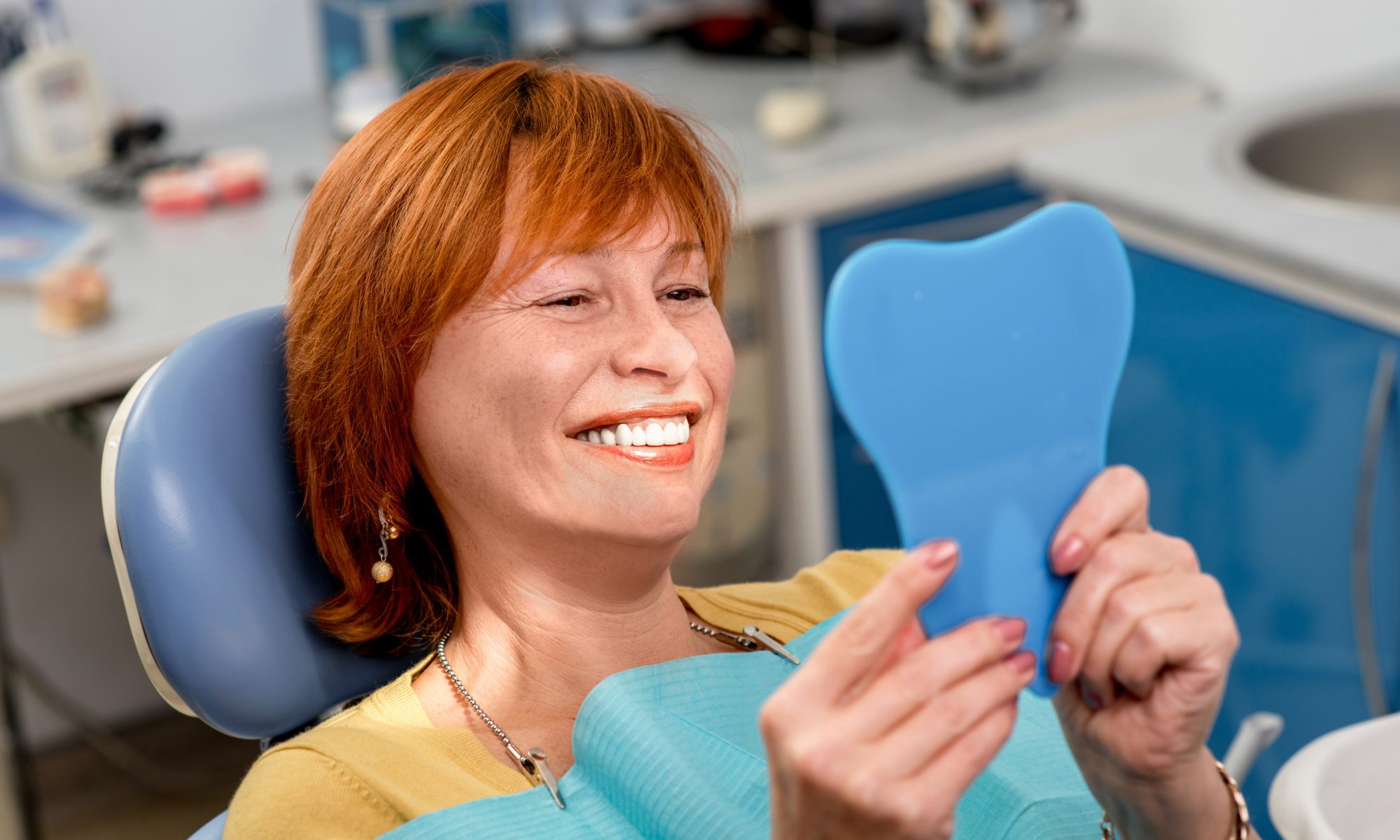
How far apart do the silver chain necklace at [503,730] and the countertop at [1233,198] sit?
0.92 meters

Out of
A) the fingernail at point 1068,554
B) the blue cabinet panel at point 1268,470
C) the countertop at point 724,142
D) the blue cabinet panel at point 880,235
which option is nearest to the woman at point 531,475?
the fingernail at point 1068,554

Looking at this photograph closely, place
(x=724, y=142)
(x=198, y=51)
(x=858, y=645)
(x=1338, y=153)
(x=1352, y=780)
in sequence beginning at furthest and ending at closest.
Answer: (x=198, y=51) < (x=1338, y=153) < (x=724, y=142) < (x=1352, y=780) < (x=858, y=645)

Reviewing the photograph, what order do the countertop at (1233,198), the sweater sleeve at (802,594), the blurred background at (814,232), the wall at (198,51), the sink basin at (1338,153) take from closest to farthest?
1. the sweater sleeve at (802,594)
2. the countertop at (1233,198)
3. the blurred background at (814,232)
4. the sink basin at (1338,153)
5. the wall at (198,51)

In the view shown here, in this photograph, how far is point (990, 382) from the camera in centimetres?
91

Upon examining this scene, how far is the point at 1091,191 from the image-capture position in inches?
83.7

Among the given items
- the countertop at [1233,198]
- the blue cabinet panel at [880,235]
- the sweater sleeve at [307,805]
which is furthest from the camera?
the blue cabinet panel at [880,235]

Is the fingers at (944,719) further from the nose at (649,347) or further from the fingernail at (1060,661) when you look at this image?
the nose at (649,347)

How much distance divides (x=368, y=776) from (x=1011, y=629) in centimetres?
48

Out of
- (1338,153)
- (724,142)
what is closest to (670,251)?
(724,142)

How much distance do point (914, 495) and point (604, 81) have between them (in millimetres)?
484

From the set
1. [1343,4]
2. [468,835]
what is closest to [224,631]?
[468,835]

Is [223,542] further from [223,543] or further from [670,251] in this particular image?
[670,251]

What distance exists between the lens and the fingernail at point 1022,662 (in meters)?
0.87

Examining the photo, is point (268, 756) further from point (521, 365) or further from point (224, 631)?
point (521, 365)
